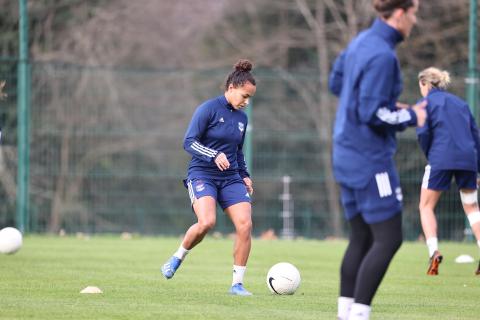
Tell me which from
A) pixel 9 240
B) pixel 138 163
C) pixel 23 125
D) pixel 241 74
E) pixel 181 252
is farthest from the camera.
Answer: pixel 138 163

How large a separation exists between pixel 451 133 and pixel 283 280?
3082mm

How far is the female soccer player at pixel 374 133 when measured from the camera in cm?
Answer: 627

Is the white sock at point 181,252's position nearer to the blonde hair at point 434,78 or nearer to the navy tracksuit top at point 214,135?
the navy tracksuit top at point 214,135

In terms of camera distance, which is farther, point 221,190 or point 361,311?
point 221,190

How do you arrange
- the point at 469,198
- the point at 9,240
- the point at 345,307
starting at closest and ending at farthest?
1. the point at 345,307
2. the point at 469,198
3. the point at 9,240

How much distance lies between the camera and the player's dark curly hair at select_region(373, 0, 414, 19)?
6.42 metres

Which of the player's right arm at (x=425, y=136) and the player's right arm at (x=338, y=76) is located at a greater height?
the player's right arm at (x=338, y=76)

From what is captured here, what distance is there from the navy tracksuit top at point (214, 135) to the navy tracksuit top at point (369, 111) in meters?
3.15

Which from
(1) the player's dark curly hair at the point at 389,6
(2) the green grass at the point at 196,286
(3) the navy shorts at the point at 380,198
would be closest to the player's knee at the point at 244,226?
(2) the green grass at the point at 196,286

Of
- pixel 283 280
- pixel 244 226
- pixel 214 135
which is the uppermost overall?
pixel 214 135

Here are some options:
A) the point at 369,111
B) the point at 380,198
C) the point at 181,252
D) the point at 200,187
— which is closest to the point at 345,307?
the point at 380,198

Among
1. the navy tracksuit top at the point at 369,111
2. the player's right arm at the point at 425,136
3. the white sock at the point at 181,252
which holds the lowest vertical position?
the white sock at the point at 181,252

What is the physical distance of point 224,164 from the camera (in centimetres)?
933

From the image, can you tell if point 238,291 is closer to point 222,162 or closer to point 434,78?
point 222,162
